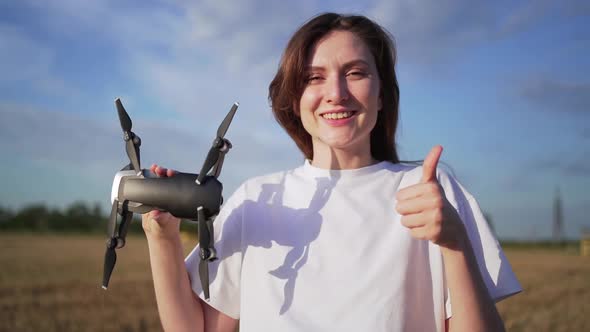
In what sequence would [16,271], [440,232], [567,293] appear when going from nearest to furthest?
1. [440,232]
2. [567,293]
3. [16,271]

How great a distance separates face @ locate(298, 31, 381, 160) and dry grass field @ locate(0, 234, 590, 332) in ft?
23.2

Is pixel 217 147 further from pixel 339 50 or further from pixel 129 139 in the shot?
pixel 339 50

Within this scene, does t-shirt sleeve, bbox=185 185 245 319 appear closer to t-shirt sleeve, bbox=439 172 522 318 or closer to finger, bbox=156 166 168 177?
finger, bbox=156 166 168 177

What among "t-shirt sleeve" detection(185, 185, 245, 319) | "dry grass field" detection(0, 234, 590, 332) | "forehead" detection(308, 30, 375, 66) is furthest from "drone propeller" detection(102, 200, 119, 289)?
"dry grass field" detection(0, 234, 590, 332)

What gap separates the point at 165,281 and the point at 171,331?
0.94ft

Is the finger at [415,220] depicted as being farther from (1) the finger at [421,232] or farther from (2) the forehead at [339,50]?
(2) the forehead at [339,50]

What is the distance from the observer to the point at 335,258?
7.83ft

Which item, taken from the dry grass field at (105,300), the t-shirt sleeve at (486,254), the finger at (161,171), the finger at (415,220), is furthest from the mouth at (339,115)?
the dry grass field at (105,300)

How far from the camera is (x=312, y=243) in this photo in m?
2.45

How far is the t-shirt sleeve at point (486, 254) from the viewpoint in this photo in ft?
7.47

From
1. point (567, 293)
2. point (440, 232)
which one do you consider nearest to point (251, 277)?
point (440, 232)

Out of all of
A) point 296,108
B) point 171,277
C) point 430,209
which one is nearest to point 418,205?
point 430,209

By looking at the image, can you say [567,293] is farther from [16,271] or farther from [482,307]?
[16,271]

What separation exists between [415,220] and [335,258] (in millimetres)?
587
